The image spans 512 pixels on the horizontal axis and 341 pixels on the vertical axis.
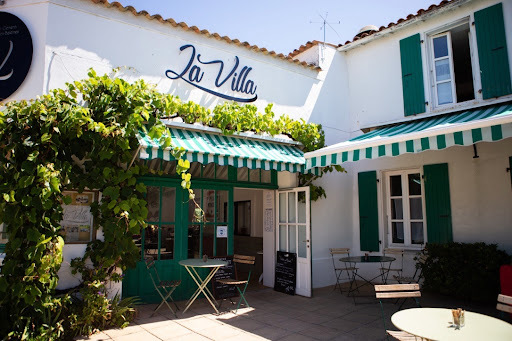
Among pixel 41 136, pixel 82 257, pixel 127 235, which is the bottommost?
pixel 82 257

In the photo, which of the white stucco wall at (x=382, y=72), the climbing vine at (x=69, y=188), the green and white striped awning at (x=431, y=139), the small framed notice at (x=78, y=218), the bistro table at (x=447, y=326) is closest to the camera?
the bistro table at (x=447, y=326)

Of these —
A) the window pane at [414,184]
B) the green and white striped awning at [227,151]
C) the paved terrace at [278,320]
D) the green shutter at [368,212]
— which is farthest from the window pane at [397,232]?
the green and white striped awning at [227,151]

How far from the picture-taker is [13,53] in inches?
239

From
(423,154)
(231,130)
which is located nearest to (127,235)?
(231,130)

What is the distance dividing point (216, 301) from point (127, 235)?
7.33 ft

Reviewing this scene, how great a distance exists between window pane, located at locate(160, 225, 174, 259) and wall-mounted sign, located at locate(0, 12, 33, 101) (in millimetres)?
3559

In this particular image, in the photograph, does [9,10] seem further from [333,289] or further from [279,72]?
[333,289]

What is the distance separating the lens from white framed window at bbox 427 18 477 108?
26.5 ft

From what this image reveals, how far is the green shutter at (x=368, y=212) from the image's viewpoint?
8.90m

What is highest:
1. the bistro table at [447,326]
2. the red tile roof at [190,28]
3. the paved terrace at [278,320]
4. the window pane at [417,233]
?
the red tile roof at [190,28]

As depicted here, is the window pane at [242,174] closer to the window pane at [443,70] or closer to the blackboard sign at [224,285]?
the blackboard sign at [224,285]

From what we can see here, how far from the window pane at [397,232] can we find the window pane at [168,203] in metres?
5.32

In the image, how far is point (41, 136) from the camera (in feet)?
16.6

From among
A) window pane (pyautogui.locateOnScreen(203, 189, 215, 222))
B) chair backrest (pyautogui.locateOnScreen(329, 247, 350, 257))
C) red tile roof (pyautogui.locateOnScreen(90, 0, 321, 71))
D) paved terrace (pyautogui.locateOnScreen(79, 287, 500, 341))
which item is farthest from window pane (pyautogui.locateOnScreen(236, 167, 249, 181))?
red tile roof (pyautogui.locateOnScreen(90, 0, 321, 71))
